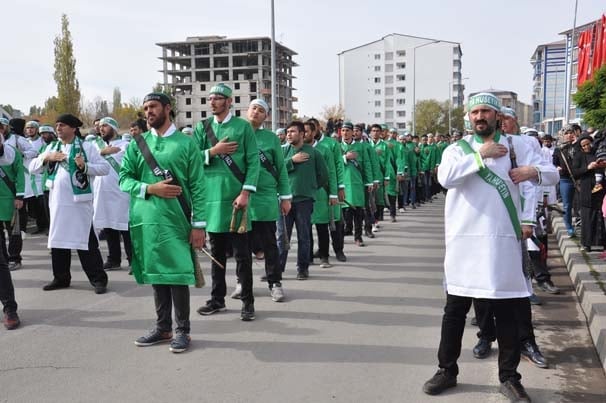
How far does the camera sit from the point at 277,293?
664 centimetres

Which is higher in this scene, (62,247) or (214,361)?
(62,247)

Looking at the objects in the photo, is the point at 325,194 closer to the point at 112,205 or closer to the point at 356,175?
the point at 356,175

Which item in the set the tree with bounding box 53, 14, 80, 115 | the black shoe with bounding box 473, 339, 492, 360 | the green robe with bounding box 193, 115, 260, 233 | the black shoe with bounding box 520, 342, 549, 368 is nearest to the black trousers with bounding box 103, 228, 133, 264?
the green robe with bounding box 193, 115, 260, 233

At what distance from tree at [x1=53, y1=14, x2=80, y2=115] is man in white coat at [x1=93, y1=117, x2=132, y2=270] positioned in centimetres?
5452

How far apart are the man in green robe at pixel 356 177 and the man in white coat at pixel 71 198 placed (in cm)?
462

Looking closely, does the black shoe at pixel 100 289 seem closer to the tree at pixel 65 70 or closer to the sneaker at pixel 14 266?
the sneaker at pixel 14 266

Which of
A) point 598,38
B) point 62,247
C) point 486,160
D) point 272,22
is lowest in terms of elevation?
point 62,247

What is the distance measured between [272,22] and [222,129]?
46.2 ft

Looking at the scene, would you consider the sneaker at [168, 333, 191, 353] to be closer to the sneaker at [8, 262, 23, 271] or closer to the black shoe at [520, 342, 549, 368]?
the black shoe at [520, 342, 549, 368]

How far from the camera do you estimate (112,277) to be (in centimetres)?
808

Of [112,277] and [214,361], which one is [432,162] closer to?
[112,277]

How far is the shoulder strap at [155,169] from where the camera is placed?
4863mm

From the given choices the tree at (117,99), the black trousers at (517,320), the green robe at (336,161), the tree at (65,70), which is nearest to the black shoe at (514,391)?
the black trousers at (517,320)

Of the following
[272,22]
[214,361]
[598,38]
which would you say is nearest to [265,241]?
[214,361]
